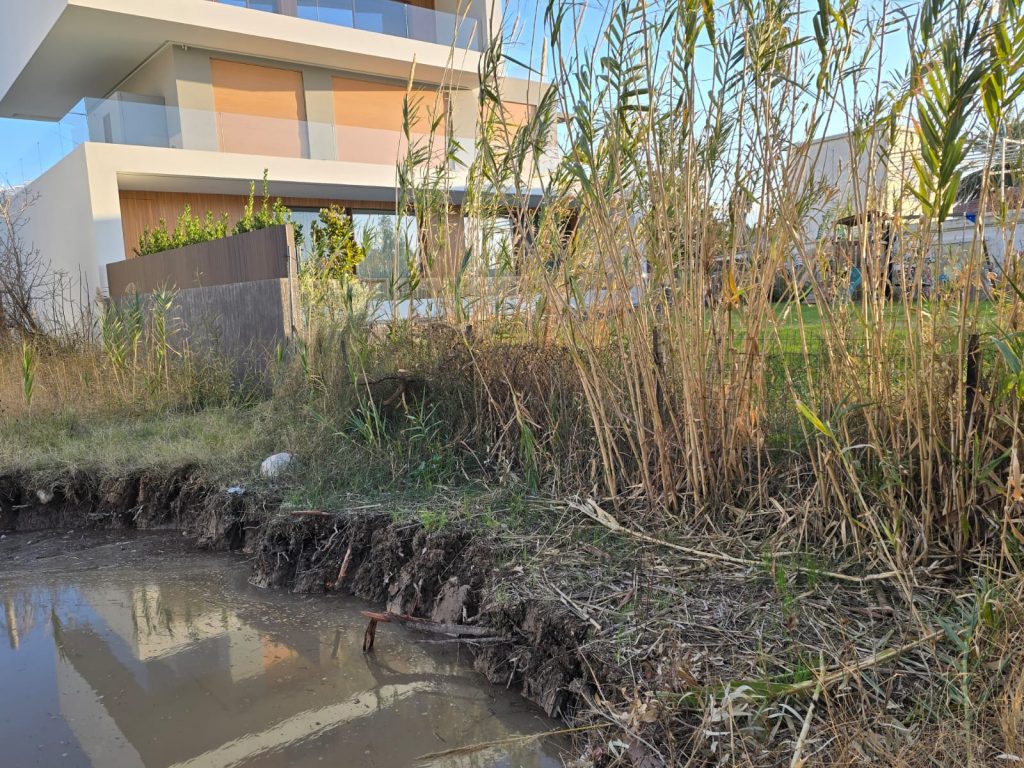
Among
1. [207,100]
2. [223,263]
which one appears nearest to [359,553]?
[223,263]

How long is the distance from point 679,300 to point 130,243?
41.9 feet

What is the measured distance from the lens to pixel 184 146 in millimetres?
12312

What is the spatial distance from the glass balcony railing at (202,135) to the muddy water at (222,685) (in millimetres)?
8838

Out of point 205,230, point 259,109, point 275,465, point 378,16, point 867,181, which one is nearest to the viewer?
point 867,181

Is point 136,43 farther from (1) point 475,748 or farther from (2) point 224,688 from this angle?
(1) point 475,748

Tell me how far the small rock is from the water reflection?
785 mm

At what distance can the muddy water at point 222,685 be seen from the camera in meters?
2.45

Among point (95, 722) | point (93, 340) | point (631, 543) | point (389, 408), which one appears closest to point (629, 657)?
point (631, 543)

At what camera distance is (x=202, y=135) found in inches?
492

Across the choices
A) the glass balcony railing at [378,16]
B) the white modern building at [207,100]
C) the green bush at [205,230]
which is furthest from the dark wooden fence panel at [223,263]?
the glass balcony railing at [378,16]

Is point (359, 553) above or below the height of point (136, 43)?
below

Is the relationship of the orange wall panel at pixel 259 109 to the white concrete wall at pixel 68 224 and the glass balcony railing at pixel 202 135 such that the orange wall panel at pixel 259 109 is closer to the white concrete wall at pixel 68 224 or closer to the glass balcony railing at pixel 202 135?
the glass balcony railing at pixel 202 135

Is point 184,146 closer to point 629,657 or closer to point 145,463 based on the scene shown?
point 145,463

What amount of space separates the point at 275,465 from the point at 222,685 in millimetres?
1692
